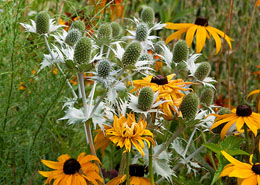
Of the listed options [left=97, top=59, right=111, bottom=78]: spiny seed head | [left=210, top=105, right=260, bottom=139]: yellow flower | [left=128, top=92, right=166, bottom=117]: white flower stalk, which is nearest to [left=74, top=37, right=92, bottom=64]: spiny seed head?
[left=97, top=59, right=111, bottom=78]: spiny seed head

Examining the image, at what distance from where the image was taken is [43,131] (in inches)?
67.6

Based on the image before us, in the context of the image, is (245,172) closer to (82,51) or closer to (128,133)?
(128,133)

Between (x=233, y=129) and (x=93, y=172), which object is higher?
(x=233, y=129)

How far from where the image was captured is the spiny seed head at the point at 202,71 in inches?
50.9

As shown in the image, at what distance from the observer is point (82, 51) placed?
105cm

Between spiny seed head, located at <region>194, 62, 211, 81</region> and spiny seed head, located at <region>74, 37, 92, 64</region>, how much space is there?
42 cm

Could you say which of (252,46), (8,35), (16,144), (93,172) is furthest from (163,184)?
(252,46)

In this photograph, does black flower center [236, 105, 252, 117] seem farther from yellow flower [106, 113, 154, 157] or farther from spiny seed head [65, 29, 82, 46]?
spiny seed head [65, 29, 82, 46]

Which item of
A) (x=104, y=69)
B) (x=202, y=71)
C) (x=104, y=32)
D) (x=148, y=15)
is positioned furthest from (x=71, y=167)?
(x=148, y=15)

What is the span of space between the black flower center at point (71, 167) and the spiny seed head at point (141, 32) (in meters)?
0.45

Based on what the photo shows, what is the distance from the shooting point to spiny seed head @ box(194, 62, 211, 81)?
1.29 m

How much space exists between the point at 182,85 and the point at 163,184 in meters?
0.55

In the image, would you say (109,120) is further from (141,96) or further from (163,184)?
(163,184)

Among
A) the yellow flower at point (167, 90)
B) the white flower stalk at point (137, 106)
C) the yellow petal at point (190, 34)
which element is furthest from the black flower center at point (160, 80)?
the yellow petal at point (190, 34)
